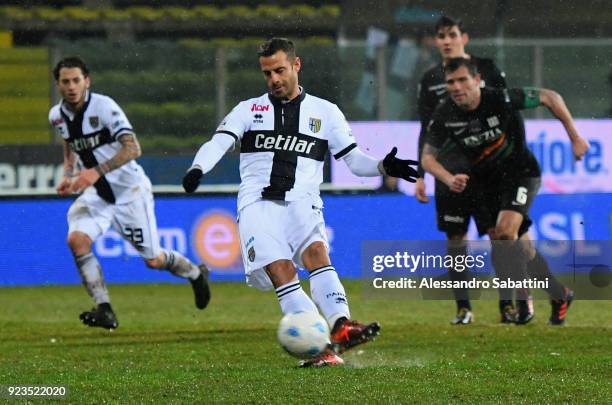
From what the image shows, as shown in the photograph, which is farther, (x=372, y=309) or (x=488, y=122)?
(x=372, y=309)

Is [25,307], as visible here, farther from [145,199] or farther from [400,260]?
[400,260]

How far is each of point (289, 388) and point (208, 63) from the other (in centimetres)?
853

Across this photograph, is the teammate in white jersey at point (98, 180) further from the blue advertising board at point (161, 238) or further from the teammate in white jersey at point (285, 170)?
the blue advertising board at point (161, 238)

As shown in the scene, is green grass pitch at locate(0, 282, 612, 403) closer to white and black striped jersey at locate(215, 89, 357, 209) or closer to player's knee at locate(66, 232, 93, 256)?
player's knee at locate(66, 232, 93, 256)

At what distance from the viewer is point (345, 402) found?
619 centimetres

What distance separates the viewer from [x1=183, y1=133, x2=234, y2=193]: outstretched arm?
7277 millimetres

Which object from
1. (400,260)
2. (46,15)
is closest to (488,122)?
(400,260)

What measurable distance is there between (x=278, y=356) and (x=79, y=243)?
264cm

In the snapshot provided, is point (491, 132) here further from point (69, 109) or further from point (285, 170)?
point (69, 109)

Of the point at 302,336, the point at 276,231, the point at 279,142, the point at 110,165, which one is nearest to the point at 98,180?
the point at 110,165

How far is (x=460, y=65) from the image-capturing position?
10242 mm

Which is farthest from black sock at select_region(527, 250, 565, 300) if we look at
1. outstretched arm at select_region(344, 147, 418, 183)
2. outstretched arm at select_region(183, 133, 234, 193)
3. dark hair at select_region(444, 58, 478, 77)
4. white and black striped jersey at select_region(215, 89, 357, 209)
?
outstretched arm at select_region(183, 133, 234, 193)

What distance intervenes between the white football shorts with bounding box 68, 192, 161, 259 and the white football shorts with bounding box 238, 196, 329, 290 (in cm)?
304

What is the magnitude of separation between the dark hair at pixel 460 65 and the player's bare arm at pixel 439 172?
76cm
